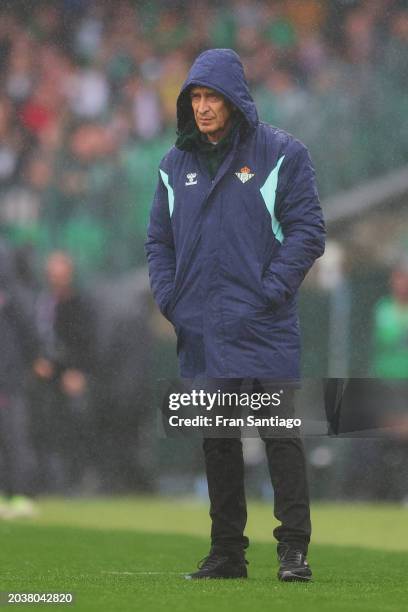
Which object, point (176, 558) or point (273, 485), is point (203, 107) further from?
point (176, 558)

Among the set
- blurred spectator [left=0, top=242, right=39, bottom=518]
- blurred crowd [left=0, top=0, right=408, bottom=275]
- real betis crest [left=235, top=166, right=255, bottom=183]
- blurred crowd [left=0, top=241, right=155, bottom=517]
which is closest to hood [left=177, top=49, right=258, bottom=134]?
real betis crest [left=235, top=166, right=255, bottom=183]

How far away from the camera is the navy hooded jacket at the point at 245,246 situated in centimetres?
464

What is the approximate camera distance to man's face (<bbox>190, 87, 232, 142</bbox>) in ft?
15.4

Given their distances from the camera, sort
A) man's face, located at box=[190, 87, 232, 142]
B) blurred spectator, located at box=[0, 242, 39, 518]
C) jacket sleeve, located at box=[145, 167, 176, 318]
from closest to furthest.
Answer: man's face, located at box=[190, 87, 232, 142] < jacket sleeve, located at box=[145, 167, 176, 318] < blurred spectator, located at box=[0, 242, 39, 518]

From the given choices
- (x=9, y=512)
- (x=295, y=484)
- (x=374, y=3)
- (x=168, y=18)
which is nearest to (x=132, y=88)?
(x=168, y=18)

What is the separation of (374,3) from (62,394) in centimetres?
307

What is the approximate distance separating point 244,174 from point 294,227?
20 centimetres

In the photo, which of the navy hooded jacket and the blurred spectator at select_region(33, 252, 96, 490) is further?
the blurred spectator at select_region(33, 252, 96, 490)

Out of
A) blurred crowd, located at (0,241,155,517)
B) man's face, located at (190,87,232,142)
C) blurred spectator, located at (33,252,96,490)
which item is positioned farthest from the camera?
blurred spectator, located at (33,252,96,490)

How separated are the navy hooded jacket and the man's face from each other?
5 centimetres

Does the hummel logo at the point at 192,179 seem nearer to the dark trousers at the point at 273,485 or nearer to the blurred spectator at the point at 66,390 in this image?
the dark trousers at the point at 273,485

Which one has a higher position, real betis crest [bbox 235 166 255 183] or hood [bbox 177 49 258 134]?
hood [bbox 177 49 258 134]

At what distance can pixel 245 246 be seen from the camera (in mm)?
4656

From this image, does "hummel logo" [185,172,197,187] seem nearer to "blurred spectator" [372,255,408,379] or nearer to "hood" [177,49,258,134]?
"hood" [177,49,258,134]
